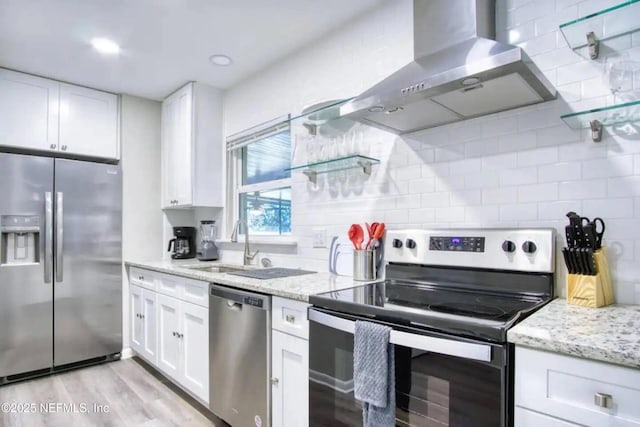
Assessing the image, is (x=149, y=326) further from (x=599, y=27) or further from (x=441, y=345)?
(x=599, y=27)

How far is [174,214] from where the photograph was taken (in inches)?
147

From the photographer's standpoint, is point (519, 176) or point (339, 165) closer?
point (519, 176)

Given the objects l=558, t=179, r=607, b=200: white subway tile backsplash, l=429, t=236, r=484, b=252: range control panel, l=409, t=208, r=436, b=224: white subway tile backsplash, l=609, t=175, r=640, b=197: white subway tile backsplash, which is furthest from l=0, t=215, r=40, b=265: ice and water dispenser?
l=609, t=175, r=640, b=197: white subway tile backsplash

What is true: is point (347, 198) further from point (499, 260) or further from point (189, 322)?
point (189, 322)

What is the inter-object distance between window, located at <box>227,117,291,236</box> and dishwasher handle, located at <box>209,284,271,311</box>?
0.87 metres

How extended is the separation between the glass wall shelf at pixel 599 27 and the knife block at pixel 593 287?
29.6 inches

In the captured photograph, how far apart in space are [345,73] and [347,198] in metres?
0.78

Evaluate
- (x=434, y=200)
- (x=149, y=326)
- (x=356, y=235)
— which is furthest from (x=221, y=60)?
(x=149, y=326)

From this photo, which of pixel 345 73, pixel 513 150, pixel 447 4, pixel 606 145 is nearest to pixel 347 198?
pixel 345 73

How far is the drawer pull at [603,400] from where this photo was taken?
841mm

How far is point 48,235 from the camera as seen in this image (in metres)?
2.92

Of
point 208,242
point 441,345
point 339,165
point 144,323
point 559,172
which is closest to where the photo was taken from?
point 441,345

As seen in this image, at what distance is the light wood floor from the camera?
224 centimetres

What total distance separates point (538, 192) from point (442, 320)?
0.78 metres
